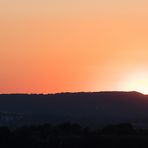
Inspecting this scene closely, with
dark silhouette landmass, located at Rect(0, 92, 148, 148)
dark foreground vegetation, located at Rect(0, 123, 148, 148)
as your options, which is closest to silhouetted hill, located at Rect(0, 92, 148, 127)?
dark silhouette landmass, located at Rect(0, 92, 148, 148)

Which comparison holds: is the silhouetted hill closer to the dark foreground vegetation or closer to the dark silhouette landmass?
the dark silhouette landmass

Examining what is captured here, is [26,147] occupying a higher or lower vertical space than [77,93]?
lower

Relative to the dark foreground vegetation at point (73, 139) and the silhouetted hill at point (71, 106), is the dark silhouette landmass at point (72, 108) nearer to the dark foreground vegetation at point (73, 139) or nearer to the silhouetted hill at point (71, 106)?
the silhouetted hill at point (71, 106)

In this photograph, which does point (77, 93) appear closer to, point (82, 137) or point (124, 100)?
point (124, 100)

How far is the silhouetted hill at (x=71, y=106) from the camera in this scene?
147 m

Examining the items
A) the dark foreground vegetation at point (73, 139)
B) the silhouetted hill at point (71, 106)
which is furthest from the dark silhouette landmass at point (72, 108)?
the dark foreground vegetation at point (73, 139)

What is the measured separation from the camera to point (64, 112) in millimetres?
151875

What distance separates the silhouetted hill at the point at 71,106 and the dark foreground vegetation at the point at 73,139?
195ft

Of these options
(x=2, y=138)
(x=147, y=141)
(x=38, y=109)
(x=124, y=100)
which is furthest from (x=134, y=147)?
(x=38, y=109)

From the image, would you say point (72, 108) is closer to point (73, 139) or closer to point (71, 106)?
point (71, 106)

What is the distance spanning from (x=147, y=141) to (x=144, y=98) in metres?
87.6

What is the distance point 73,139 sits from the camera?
2781 inches

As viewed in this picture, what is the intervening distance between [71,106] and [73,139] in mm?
83878

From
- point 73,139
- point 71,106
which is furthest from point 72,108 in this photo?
point 73,139
